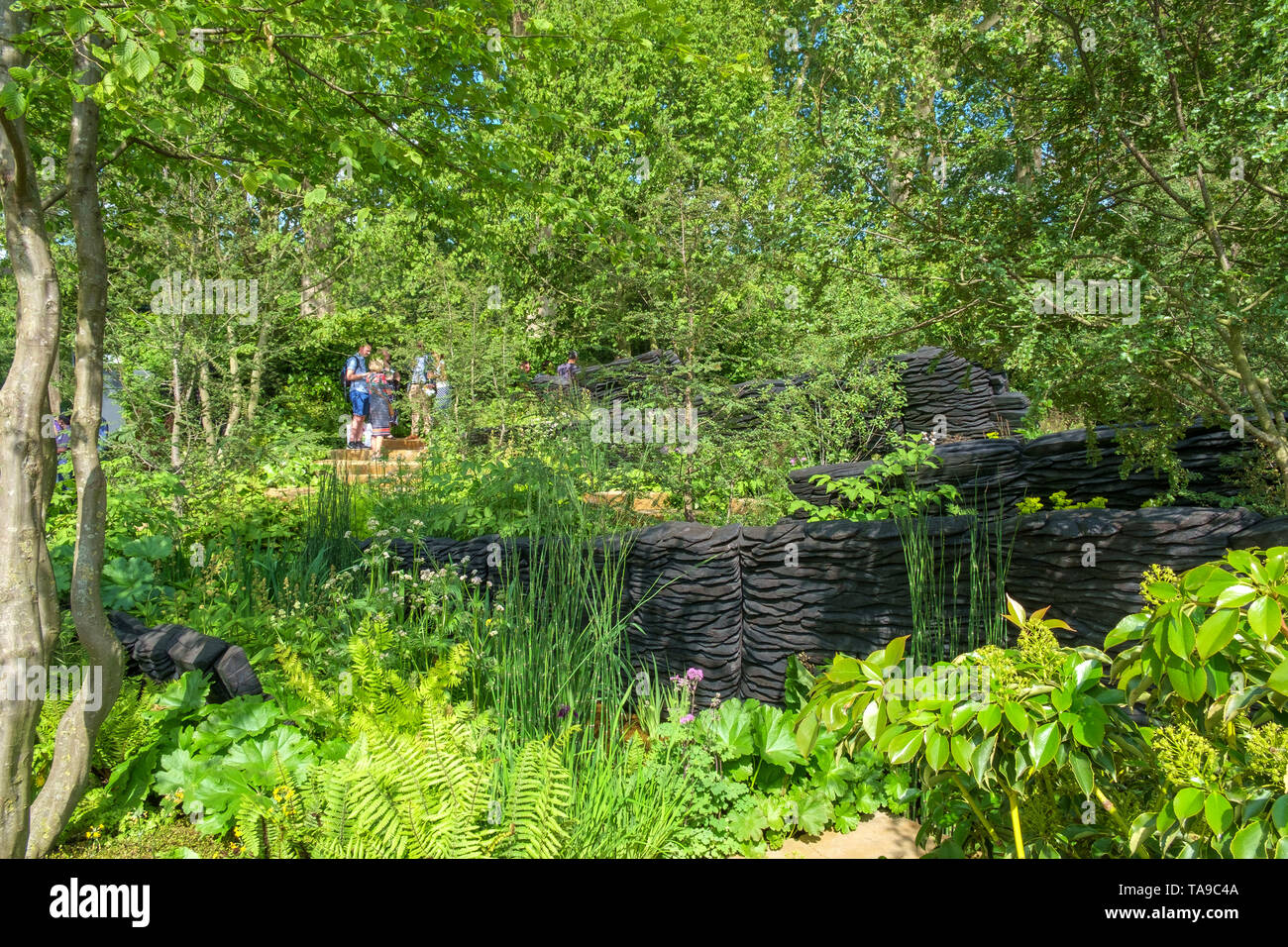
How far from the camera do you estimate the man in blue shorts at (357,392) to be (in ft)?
33.8

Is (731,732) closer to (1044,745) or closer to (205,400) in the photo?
(1044,745)

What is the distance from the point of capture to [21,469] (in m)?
1.76

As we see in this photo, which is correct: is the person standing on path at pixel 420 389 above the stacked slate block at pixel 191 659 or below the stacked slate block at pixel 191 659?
above

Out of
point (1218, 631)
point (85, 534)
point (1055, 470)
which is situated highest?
point (1055, 470)

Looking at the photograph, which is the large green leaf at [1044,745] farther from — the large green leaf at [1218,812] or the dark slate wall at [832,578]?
the dark slate wall at [832,578]

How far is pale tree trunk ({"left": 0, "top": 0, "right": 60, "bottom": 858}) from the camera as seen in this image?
169 centimetres

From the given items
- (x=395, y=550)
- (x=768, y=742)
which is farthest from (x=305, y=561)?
(x=768, y=742)

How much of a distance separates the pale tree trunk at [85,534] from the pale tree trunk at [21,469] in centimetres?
9

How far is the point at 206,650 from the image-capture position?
2.62 metres

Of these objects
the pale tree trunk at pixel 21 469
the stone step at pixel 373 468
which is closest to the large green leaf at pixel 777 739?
the pale tree trunk at pixel 21 469

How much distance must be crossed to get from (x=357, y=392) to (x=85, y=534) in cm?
900

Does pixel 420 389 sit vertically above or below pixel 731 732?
above

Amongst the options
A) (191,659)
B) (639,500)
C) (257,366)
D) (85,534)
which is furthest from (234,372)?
(85,534)
